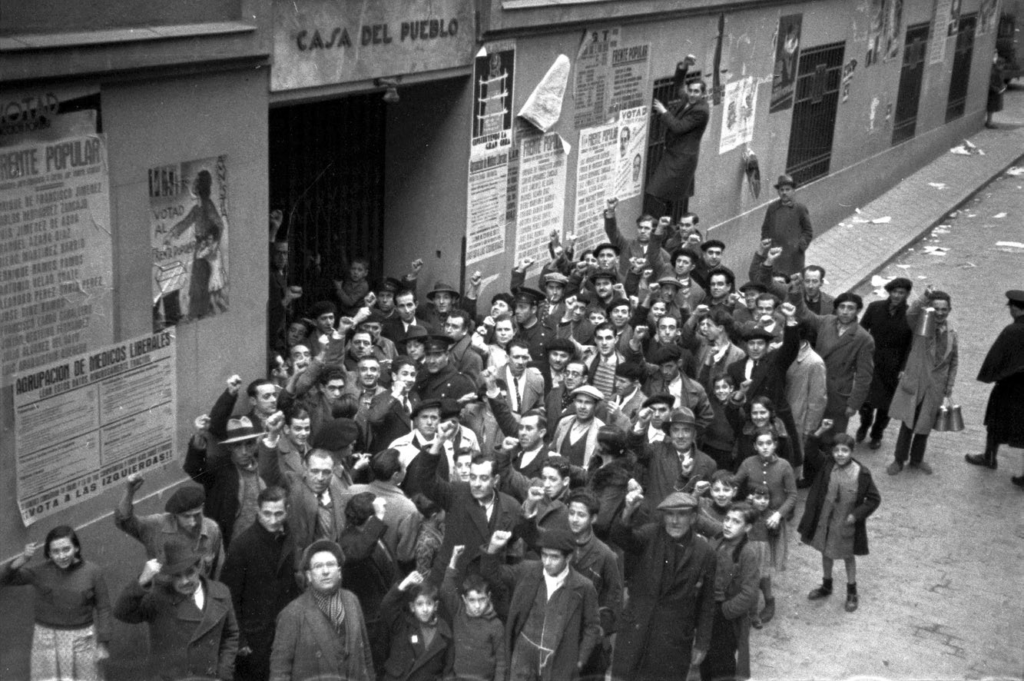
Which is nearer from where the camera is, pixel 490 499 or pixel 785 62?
pixel 490 499

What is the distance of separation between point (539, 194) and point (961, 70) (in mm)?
17448

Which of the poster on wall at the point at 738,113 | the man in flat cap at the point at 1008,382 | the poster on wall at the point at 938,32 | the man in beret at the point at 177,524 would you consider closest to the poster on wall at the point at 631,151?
the poster on wall at the point at 738,113

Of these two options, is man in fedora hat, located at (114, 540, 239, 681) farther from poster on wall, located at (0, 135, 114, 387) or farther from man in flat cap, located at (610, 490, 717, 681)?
man in flat cap, located at (610, 490, 717, 681)

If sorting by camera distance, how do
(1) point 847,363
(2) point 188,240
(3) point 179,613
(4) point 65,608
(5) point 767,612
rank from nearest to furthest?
(3) point 179,613 < (4) point 65,608 < (2) point 188,240 < (5) point 767,612 < (1) point 847,363

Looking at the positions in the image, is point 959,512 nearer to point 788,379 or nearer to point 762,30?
point 788,379

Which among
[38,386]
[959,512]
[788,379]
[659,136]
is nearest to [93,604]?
[38,386]

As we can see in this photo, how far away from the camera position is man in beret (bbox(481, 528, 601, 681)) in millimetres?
6559

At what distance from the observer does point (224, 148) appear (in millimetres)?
8328

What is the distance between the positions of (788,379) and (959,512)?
6.25ft

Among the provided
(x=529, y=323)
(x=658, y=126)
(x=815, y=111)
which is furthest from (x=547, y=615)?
(x=815, y=111)

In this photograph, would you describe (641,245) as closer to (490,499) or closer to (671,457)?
(671,457)

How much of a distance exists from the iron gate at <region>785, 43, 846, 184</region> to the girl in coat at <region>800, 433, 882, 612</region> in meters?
10.4

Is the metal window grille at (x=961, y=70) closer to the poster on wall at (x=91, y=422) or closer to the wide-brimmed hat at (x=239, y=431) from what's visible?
the poster on wall at (x=91, y=422)

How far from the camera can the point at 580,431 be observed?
27.5 feet
